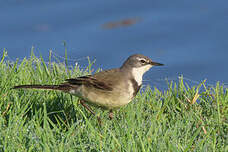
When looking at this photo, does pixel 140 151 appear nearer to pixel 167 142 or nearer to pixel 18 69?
pixel 167 142

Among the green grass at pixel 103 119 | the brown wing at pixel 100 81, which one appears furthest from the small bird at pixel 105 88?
the green grass at pixel 103 119

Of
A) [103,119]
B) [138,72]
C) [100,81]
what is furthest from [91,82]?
[138,72]

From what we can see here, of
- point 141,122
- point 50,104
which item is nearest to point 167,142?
point 141,122

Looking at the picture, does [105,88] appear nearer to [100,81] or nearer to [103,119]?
[100,81]

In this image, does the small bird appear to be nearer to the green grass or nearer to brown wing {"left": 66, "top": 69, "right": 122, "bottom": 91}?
brown wing {"left": 66, "top": 69, "right": 122, "bottom": 91}

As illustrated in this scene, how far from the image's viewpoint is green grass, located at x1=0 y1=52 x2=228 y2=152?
18.2 ft

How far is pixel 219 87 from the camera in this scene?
758 centimetres

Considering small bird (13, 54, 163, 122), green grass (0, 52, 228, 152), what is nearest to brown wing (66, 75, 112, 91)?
small bird (13, 54, 163, 122)

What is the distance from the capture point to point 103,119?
668 centimetres

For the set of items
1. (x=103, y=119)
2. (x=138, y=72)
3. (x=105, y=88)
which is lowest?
(x=103, y=119)

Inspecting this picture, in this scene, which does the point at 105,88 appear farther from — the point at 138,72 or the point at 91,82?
the point at 138,72

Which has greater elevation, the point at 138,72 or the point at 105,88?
the point at 138,72

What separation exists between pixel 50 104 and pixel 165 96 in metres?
1.71

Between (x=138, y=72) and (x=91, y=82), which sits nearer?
(x=91, y=82)
